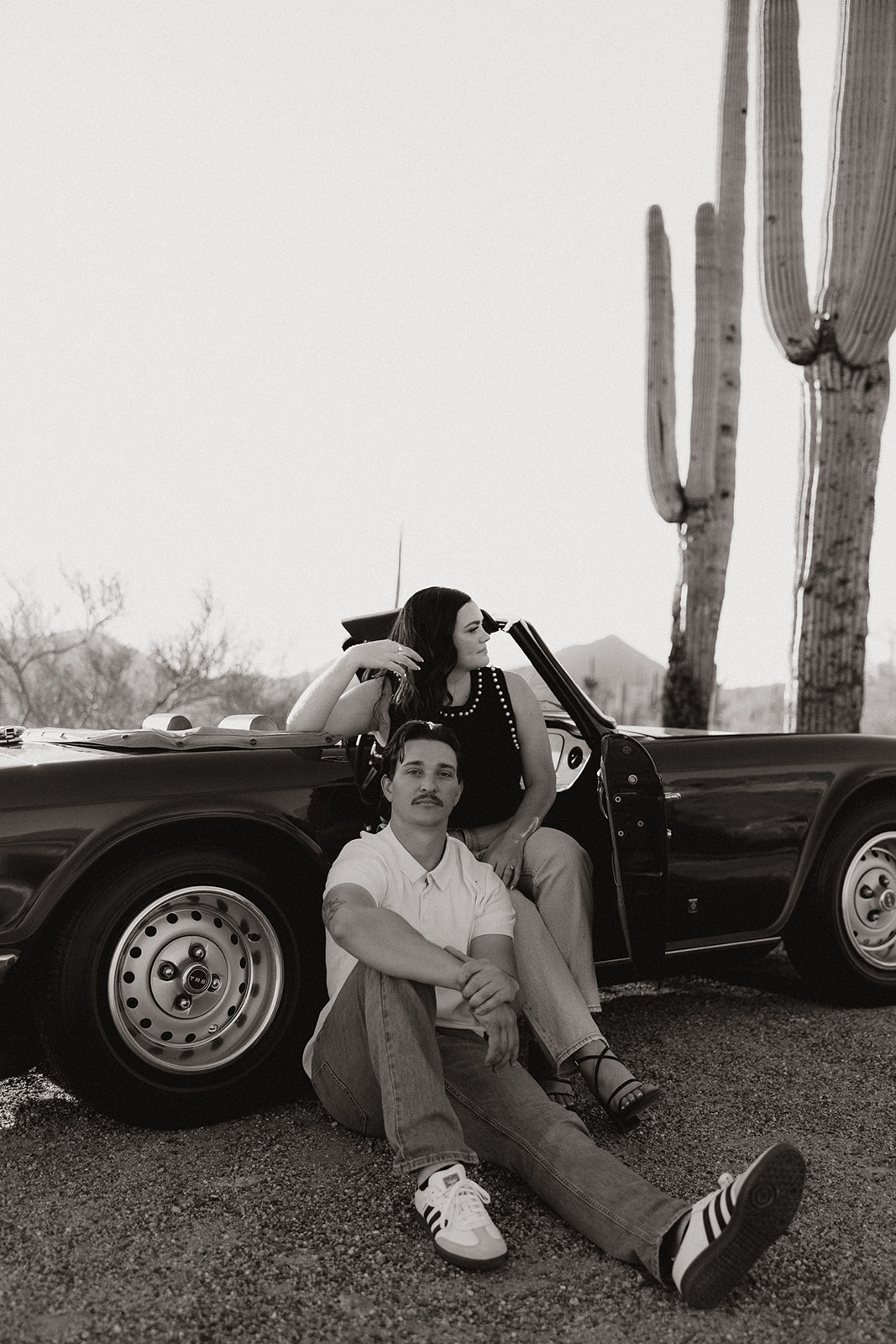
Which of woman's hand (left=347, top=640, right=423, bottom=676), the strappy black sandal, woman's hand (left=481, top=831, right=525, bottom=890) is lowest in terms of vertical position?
the strappy black sandal

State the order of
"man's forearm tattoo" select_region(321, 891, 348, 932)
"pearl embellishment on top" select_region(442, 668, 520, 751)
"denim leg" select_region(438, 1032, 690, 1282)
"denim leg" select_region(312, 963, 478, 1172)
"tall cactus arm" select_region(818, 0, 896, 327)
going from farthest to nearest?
"tall cactus arm" select_region(818, 0, 896, 327), "pearl embellishment on top" select_region(442, 668, 520, 751), "man's forearm tattoo" select_region(321, 891, 348, 932), "denim leg" select_region(312, 963, 478, 1172), "denim leg" select_region(438, 1032, 690, 1282)

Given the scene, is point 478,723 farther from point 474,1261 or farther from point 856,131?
point 856,131

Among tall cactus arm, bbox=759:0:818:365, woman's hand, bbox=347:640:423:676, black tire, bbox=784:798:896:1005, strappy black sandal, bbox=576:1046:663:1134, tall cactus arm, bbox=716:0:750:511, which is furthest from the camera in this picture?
tall cactus arm, bbox=716:0:750:511

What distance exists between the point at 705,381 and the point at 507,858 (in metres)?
9.78

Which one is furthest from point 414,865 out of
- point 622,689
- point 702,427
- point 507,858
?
point 622,689

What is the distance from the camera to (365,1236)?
271 centimetres

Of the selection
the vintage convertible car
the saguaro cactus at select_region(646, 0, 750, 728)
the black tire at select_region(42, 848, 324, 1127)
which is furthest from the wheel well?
the saguaro cactus at select_region(646, 0, 750, 728)

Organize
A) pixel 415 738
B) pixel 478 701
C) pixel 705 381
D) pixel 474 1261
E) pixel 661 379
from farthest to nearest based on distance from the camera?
pixel 661 379 → pixel 705 381 → pixel 478 701 → pixel 415 738 → pixel 474 1261

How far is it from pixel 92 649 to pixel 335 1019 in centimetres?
1772

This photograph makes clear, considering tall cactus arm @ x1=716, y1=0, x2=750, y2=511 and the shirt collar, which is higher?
tall cactus arm @ x1=716, y1=0, x2=750, y2=511

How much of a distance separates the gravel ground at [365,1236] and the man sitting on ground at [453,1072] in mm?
107

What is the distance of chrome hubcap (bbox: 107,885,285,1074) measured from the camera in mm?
3305

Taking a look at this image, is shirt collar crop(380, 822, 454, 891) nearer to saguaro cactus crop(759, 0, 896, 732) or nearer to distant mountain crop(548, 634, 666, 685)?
saguaro cactus crop(759, 0, 896, 732)

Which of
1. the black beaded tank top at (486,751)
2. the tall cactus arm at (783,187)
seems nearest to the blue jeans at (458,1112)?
the black beaded tank top at (486,751)
